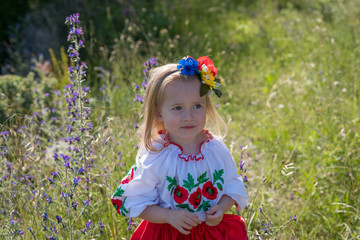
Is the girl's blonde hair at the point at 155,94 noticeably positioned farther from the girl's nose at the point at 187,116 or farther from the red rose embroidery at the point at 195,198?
the red rose embroidery at the point at 195,198

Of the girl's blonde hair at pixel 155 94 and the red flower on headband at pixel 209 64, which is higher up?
the red flower on headband at pixel 209 64

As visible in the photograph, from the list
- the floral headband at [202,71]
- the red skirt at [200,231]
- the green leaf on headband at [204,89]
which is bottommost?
the red skirt at [200,231]

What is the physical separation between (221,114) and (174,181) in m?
1.99

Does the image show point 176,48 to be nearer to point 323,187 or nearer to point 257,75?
point 257,75

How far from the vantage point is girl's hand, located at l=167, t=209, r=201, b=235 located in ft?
6.61

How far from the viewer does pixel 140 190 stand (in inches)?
82.7

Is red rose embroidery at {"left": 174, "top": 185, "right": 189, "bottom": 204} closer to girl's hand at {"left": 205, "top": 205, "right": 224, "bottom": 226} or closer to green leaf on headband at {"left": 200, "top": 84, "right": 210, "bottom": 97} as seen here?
girl's hand at {"left": 205, "top": 205, "right": 224, "bottom": 226}

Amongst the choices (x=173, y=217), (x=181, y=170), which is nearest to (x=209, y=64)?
(x=181, y=170)

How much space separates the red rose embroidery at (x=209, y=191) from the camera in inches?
84.8

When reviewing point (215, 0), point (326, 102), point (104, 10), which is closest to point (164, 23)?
point (104, 10)

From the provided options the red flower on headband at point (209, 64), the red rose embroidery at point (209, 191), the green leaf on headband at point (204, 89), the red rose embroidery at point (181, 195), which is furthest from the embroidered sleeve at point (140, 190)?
the red flower on headband at point (209, 64)

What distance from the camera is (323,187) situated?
10.4ft

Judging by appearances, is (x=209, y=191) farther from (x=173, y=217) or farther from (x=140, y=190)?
(x=140, y=190)

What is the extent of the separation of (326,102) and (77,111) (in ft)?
7.50
